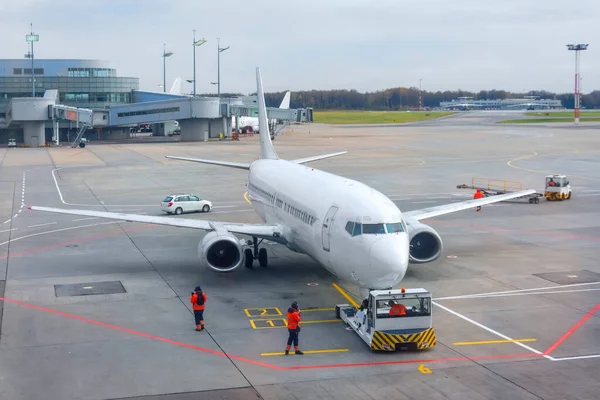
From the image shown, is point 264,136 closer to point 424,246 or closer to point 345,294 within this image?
point 424,246

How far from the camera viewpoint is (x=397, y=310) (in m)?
26.4

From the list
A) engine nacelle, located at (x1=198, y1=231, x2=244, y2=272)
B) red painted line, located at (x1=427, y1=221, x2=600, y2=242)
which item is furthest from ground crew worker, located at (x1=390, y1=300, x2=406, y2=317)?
red painted line, located at (x1=427, y1=221, x2=600, y2=242)

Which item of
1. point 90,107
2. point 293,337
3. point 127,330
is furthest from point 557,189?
point 90,107

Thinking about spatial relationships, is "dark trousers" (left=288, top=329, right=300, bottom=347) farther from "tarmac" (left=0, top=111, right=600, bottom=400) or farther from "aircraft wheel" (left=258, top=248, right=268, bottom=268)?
"aircraft wheel" (left=258, top=248, right=268, bottom=268)

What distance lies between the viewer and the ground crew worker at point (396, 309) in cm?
2628

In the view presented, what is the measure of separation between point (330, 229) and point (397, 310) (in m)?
5.31

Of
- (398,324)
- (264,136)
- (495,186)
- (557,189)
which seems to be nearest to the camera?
(398,324)

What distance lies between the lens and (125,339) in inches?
1083

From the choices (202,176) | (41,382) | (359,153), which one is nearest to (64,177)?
(202,176)

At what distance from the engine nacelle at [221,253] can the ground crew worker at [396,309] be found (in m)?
9.96

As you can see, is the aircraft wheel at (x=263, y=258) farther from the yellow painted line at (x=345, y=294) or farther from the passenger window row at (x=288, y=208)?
the yellow painted line at (x=345, y=294)

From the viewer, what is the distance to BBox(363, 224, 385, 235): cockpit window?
28594 mm

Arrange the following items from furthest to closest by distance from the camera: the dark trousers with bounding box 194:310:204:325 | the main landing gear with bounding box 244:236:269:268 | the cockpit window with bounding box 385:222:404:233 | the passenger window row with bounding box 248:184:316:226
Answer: the main landing gear with bounding box 244:236:269:268
the passenger window row with bounding box 248:184:316:226
the cockpit window with bounding box 385:222:404:233
the dark trousers with bounding box 194:310:204:325

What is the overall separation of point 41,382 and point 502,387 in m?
13.4
